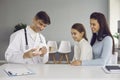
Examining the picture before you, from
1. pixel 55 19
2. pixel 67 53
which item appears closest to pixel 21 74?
pixel 67 53

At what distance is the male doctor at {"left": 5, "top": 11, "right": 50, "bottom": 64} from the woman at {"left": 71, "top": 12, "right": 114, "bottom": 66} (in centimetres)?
43

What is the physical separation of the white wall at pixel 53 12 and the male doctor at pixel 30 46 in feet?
13.1

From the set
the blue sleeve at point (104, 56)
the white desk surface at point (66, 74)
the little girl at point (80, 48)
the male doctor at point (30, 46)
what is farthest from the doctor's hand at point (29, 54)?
the blue sleeve at point (104, 56)

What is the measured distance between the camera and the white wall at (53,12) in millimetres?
6457

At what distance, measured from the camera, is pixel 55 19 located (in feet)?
21.4

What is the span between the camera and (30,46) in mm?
2430

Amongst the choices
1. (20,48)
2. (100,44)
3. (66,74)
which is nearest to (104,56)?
(100,44)

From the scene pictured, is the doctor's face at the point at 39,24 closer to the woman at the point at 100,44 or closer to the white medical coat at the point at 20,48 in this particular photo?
the white medical coat at the point at 20,48

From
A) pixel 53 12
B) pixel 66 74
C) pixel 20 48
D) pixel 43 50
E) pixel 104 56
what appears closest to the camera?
pixel 66 74

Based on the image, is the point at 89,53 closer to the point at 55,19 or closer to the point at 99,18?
the point at 99,18

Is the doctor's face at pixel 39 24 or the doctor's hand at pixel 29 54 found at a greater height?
the doctor's face at pixel 39 24

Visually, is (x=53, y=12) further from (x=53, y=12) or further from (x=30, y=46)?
(x=30, y=46)

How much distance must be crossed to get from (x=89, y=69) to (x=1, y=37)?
4.98 meters

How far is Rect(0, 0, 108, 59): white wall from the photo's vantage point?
21.2ft
